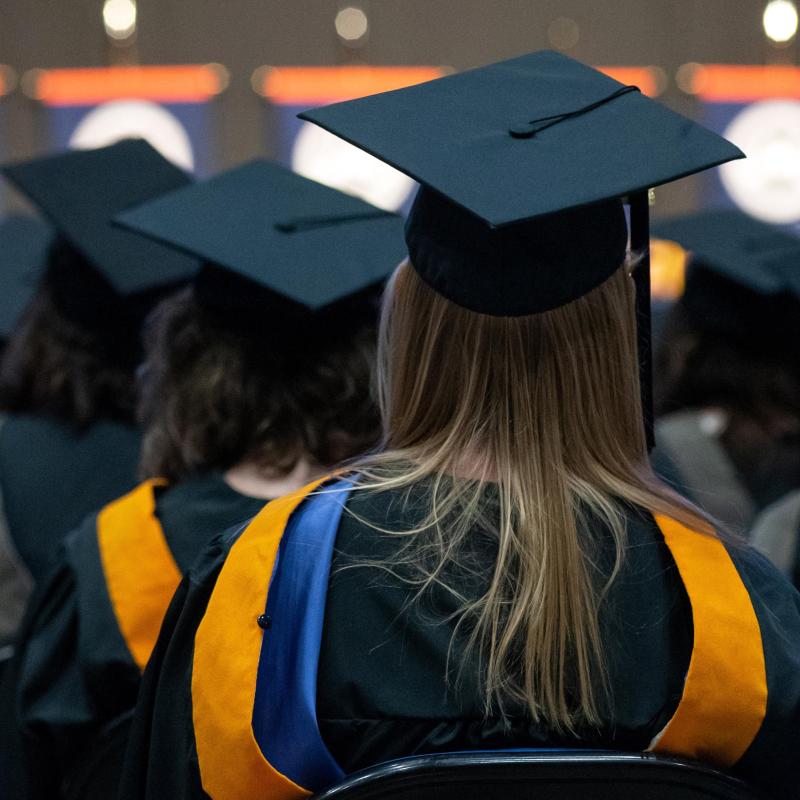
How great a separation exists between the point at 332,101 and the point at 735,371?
3.55 metres

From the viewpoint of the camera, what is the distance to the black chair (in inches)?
42.5

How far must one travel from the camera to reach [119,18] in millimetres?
6000

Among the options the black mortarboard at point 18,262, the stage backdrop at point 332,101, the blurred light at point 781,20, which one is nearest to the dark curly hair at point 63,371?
the black mortarboard at point 18,262

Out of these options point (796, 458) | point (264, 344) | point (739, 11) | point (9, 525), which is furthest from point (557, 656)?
point (739, 11)

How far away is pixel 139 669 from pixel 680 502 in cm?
85

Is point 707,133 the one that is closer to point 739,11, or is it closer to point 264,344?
point 264,344

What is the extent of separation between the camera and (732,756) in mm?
1241

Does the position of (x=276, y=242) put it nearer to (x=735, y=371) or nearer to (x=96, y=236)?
(x=96, y=236)

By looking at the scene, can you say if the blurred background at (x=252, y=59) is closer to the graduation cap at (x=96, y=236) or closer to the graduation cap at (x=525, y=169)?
the graduation cap at (x=96, y=236)

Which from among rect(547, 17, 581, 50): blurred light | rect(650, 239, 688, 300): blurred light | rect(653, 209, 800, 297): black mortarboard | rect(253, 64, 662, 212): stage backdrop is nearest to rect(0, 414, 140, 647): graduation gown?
rect(653, 209, 800, 297): black mortarboard

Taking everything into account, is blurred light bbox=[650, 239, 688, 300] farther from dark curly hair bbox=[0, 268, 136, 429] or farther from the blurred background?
dark curly hair bbox=[0, 268, 136, 429]

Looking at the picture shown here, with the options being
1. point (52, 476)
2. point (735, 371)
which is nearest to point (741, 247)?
point (735, 371)

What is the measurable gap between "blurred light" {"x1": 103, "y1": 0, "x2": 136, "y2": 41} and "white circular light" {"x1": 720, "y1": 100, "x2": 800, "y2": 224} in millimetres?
3083

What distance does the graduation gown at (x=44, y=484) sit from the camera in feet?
7.76
